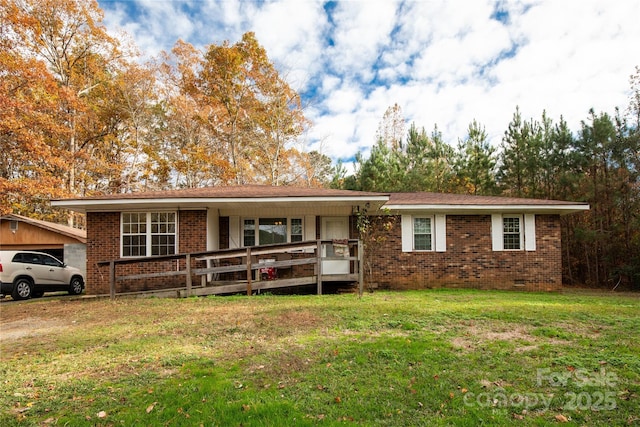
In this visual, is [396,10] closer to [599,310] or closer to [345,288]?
[345,288]

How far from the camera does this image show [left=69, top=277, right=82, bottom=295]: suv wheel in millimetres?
12316

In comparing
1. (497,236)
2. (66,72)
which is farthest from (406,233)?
(66,72)

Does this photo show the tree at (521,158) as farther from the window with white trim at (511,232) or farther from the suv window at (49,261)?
the suv window at (49,261)

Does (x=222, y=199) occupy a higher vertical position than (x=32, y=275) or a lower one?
higher

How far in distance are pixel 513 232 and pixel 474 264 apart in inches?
68.4

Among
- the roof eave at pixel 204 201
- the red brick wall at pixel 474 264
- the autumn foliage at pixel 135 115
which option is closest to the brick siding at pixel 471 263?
the red brick wall at pixel 474 264

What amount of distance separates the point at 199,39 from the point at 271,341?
21.7 meters

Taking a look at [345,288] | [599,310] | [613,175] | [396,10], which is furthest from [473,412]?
[613,175]

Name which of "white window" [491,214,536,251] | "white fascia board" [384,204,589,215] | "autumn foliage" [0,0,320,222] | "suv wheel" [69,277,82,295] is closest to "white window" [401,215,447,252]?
"white fascia board" [384,204,589,215]

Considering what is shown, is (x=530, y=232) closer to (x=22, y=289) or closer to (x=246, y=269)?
(x=246, y=269)

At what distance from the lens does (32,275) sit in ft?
35.5

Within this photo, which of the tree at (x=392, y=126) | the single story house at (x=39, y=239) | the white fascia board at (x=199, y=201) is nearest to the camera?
the white fascia board at (x=199, y=201)

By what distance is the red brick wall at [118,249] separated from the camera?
10.4m

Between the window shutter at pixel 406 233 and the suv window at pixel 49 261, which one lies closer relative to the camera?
the suv window at pixel 49 261
